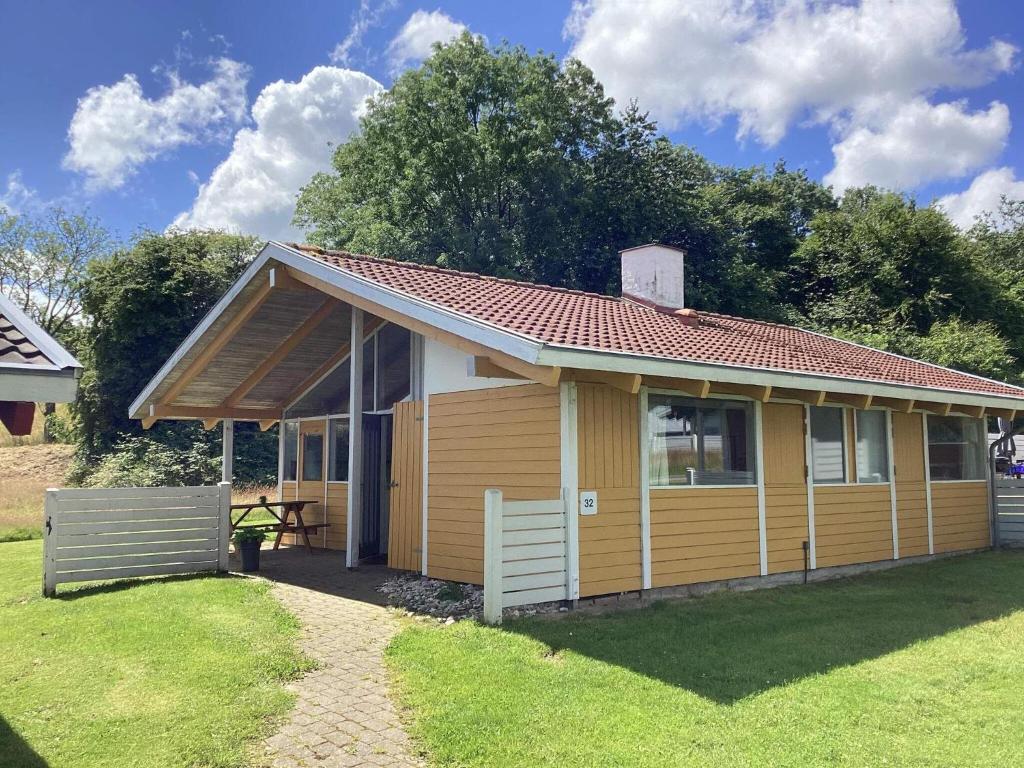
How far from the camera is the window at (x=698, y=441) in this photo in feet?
23.6

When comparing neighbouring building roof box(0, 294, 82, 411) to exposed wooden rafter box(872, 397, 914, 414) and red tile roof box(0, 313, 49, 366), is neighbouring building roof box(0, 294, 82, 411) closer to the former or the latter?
red tile roof box(0, 313, 49, 366)

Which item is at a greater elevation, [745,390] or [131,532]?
[745,390]

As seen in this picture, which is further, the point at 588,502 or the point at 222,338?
the point at 222,338

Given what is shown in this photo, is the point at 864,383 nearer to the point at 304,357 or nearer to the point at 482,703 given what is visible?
the point at 482,703

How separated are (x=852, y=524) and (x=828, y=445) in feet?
3.57

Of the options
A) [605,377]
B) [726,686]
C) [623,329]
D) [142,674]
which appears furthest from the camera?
[623,329]

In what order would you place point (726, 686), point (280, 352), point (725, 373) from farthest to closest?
1. point (280, 352)
2. point (725, 373)
3. point (726, 686)

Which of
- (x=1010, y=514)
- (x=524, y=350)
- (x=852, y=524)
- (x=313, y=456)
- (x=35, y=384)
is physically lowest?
(x=1010, y=514)

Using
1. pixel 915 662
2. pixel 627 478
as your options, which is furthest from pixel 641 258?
pixel 915 662

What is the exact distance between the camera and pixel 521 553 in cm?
621

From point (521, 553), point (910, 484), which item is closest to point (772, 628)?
point (521, 553)

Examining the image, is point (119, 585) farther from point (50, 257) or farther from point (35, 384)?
point (50, 257)

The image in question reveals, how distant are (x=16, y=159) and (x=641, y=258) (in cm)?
1586

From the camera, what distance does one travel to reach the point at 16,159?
17.6m
